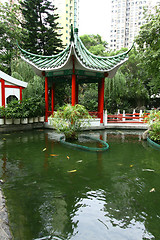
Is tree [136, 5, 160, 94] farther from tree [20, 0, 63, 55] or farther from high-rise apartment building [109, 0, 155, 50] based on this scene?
high-rise apartment building [109, 0, 155, 50]

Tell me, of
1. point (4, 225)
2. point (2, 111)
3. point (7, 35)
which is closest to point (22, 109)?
point (2, 111)

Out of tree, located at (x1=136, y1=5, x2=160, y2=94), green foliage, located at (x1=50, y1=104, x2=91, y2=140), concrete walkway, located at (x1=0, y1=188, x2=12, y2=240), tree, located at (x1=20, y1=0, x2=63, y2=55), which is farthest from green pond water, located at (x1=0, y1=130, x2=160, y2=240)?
tree, located at (x1=20, y1=0, x2=63, y2=55)

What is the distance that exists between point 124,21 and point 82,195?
61.4 m

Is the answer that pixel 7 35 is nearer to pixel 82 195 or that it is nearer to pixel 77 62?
pixel 77 62

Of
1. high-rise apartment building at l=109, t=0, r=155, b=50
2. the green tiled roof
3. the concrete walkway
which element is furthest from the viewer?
high-rise apartment building at l=109, t=0, r=155, b=50

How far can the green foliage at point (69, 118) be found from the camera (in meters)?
5.86

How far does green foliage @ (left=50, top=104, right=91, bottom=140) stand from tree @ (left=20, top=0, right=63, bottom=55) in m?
8.50

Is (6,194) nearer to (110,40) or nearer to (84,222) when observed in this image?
(84,222)

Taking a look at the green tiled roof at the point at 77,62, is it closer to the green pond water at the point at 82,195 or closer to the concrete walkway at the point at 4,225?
the green pond water at the point at 82,195

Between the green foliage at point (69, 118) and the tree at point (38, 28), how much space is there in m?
8.50

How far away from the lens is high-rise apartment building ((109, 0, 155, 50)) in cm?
5234

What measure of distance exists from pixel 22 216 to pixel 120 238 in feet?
3.75

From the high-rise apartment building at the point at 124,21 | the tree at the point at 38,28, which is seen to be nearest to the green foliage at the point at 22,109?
the tree at the point at 38,28

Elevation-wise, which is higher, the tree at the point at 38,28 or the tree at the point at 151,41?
the tree at the point at 38,28
